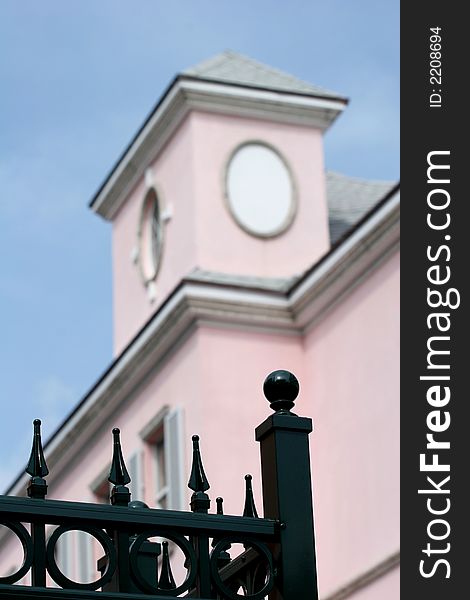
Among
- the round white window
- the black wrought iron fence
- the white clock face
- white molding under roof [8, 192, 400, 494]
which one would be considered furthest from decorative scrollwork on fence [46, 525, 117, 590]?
the round white window

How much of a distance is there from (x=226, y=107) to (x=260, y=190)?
3.67 feet

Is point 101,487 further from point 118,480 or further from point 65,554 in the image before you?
point 118,480

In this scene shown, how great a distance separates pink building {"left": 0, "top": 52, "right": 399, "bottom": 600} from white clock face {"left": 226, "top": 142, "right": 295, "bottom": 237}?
0.07 ft

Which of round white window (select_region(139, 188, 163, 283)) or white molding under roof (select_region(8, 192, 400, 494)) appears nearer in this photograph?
white molding under roof (select_region(8, 192, 400, 494))

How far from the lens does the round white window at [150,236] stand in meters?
20.9

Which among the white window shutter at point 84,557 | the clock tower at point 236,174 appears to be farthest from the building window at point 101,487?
the clock tower at point 236,174

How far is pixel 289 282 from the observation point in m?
19.2

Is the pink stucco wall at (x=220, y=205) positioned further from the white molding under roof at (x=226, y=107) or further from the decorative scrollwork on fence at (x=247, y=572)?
the decorative scrollwork on fence at (x=247, y=572)

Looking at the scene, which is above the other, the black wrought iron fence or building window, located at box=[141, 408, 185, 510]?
building window, located at box=[141, 408, 185, 510]

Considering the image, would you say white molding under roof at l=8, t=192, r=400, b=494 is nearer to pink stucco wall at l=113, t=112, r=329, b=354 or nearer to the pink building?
the pink building

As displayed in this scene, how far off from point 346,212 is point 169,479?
509 centimetres

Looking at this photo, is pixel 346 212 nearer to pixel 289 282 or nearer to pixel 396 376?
pixel 289 282

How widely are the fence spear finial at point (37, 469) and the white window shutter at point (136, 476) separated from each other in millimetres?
15529

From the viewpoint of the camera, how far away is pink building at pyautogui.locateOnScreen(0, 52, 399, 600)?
17234 millimetres
